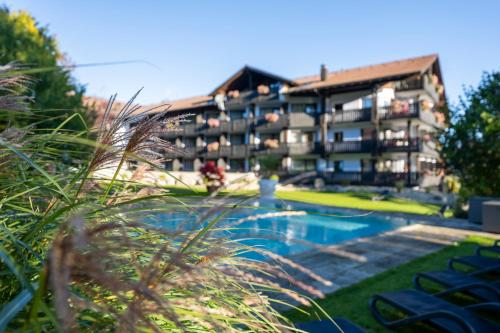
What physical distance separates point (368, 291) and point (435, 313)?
5.81 ft

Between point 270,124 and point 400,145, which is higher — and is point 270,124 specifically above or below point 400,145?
above

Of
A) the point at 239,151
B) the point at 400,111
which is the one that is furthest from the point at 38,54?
the point at 239,151

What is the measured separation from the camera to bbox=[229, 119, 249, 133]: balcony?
39.2 m

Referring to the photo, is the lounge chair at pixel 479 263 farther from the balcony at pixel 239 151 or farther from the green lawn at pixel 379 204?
the balcony at pixel 239 151

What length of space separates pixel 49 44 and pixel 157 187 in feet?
59.4

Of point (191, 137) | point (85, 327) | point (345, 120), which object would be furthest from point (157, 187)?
point (191, 137)

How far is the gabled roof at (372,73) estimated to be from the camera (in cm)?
2788

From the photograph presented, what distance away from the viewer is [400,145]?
28234 mm

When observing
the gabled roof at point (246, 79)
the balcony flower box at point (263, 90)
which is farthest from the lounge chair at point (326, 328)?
the balcony flower box at point (263, 90)

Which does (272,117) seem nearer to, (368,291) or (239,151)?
(239,151)

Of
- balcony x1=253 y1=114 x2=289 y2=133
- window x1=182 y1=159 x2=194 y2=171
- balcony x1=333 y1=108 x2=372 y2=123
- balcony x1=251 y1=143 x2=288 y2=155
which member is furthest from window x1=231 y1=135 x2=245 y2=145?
balcony x1=333 y1=108 x2=372 y2=123

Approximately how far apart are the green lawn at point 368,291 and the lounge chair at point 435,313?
21 cm

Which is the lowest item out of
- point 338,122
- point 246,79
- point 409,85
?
point 338,122

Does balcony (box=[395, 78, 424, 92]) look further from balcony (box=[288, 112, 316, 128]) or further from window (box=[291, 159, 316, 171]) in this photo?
window (box=[291, 159, 316, 171])
